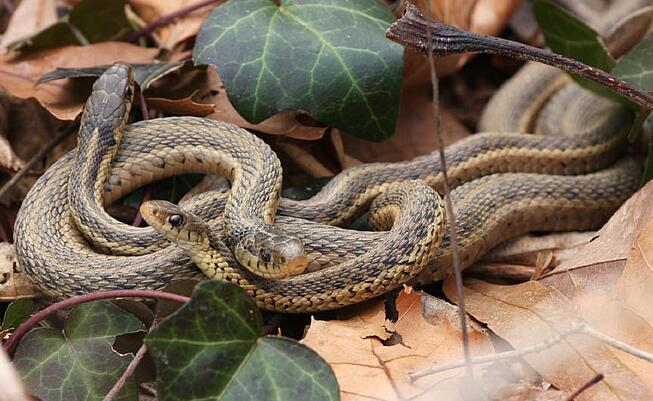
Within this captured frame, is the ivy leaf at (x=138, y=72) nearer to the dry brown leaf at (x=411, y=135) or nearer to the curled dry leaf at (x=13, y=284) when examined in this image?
the curled dry leaf at (x=13, y=284)

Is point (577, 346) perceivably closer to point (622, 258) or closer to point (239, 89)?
point (622, 258)

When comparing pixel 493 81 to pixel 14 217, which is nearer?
pixel 14 217

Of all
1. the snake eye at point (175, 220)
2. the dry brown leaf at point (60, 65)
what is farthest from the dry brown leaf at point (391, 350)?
the dry brown leaf at point (60, 65)

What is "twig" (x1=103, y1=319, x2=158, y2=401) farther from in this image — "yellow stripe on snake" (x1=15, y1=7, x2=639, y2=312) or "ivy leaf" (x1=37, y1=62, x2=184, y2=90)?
"ivy leaf" (x1=37, y1=62, x2=184, y2=90)

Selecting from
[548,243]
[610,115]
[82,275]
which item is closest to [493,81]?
[610,115]

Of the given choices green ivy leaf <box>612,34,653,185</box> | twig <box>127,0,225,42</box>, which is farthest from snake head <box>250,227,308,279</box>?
green ivy leaf <box>612,34,653,185</box>

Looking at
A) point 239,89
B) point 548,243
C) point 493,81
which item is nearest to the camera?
point 239,89

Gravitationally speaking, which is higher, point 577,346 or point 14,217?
point 577,346

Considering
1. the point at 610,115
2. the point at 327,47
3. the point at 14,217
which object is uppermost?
the point at 327,47
